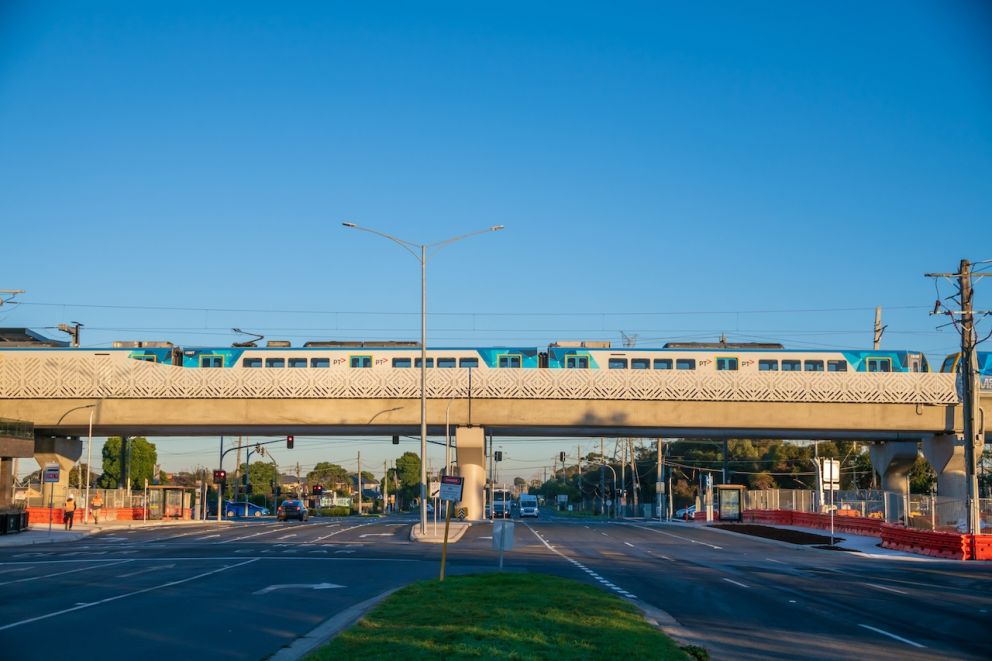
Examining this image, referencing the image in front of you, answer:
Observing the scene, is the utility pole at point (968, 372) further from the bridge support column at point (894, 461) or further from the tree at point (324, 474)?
the tree at point (324, 474)

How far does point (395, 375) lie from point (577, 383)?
1095cm

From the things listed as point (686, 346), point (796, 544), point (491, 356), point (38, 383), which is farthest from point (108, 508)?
point (796, 544)

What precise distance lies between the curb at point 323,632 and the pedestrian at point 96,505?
54.6 metres

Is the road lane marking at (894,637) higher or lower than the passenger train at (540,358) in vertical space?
lower

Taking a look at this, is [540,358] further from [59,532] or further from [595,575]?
[595,575]

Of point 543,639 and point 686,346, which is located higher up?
point 686,346

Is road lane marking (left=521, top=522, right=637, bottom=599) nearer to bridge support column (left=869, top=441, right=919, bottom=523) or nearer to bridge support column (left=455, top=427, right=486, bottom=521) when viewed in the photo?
bridge support column (left=455, top=427, right=486, bottom=521)

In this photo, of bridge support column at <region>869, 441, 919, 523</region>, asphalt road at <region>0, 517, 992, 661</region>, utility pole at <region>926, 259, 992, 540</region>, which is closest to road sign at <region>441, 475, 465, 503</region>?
asphalt road at <region>0, 517, 992, 661</region>

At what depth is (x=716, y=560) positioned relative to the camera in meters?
34.9

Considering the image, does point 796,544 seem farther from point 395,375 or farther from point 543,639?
point 543,639

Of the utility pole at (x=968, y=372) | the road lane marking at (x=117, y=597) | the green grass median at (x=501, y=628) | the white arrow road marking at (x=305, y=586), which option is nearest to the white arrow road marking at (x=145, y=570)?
the road lane marking at (x=117, y=597)

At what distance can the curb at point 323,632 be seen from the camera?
1308cm

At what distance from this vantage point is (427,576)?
26391mm

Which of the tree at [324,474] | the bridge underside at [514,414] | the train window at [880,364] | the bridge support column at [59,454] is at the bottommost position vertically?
the tree at [324,474]
